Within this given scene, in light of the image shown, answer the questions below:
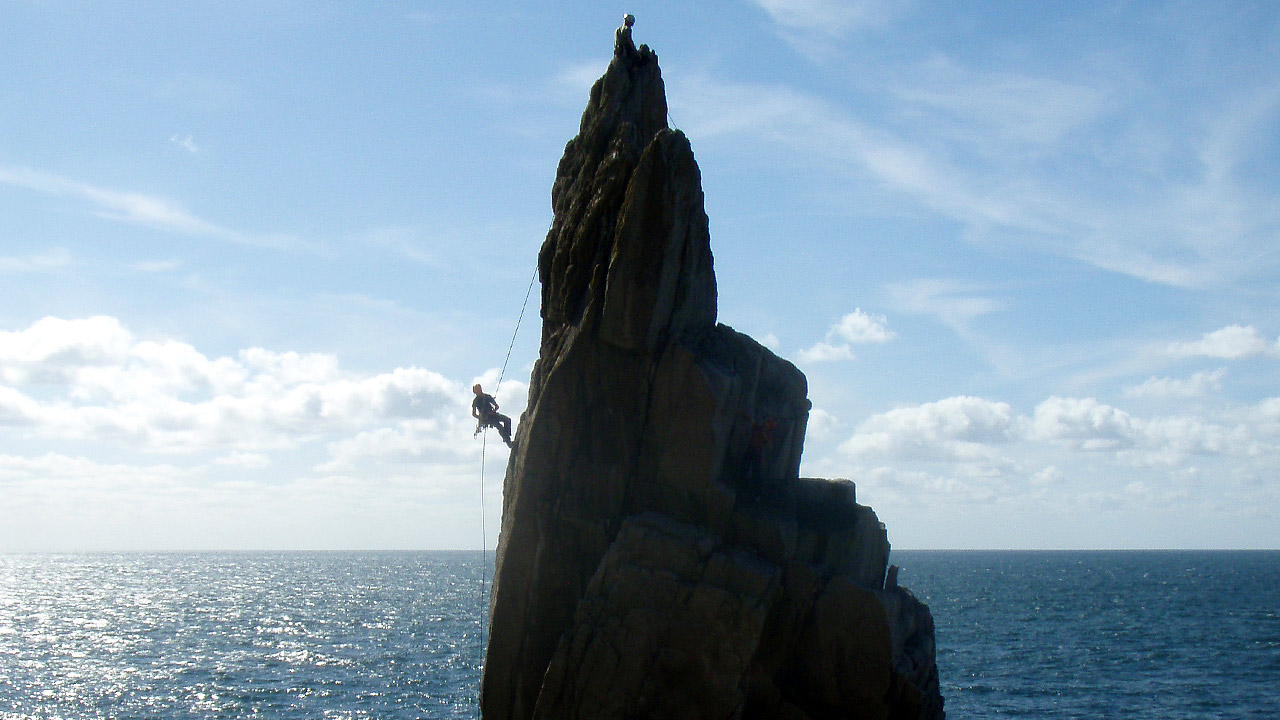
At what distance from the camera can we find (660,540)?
22.1m

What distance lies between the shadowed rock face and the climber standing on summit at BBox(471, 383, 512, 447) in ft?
11.2

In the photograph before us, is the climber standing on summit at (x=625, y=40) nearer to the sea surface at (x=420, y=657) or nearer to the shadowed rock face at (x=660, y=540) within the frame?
the shadowed rock face at (x=660, y=540)

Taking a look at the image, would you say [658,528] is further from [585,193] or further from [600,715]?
[585,193]

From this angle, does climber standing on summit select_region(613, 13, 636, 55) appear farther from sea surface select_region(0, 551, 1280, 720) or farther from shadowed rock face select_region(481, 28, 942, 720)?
sea surface select_region(0, 551, 1280, 720)

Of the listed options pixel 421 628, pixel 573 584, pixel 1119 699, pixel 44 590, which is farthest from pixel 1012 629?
pixel 44 590

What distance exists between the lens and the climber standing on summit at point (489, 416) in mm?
28375

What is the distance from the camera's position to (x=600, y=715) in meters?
21.4

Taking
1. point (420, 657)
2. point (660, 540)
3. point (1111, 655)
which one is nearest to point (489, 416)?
point (660, 540)

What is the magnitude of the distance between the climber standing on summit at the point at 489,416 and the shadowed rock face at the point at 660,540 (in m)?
3.41

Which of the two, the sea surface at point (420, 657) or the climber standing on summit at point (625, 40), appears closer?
the climber standing on summit at point (625, 40)

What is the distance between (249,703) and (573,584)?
25.1 m

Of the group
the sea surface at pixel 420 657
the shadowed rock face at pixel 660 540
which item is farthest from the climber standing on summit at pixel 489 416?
the sea surface at pixel 420 657

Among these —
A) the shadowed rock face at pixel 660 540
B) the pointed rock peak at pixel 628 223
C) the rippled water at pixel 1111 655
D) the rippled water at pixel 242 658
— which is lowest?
the rippled water at pixel 242 658

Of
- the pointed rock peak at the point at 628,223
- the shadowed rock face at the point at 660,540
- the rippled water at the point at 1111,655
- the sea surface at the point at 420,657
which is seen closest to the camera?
the shadowed rock face at the point at 660,540
